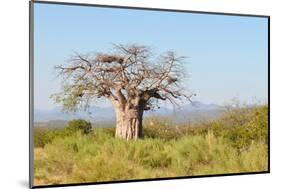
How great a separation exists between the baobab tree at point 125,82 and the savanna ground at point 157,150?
125 mm

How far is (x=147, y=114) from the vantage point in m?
3.85

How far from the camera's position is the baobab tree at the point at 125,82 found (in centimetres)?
369

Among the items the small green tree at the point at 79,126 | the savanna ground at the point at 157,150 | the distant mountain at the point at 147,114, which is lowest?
the savanna ground at the point at 157,150

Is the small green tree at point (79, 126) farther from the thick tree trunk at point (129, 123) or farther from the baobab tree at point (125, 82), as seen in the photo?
the thick tree trunk at point (129, 123)

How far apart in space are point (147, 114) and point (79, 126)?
20.8 inches

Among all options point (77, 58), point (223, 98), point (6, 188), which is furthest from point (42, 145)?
point (223, 98)

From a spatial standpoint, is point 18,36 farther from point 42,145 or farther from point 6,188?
point 6,188

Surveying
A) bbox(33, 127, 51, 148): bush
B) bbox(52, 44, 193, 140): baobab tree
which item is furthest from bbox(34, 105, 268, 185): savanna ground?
bbox(52, 44, 193, 140): baobab tree

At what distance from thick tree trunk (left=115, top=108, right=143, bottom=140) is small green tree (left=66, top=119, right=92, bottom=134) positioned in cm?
22

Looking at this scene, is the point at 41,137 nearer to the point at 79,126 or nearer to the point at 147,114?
the point at 79,126

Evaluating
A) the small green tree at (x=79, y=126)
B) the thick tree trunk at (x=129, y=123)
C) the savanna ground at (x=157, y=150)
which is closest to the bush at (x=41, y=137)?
the savanna ground at (x=157, y=150)

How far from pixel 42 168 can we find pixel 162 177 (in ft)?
2.98

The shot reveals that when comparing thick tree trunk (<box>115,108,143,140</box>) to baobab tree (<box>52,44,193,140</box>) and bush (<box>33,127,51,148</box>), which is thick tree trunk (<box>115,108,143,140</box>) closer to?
baobab tree (<box>52,44,193,140</box>)
